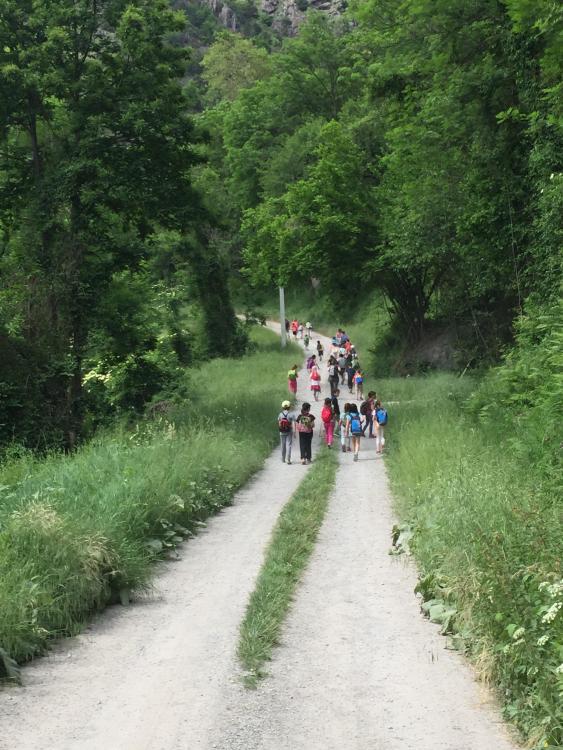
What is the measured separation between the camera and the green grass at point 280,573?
720cm

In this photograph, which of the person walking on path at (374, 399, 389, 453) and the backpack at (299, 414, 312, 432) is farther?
the person walking on path at (374, 399, 389, 453)

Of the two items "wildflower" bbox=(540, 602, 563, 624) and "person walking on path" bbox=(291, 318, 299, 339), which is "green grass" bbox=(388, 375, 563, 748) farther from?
"person walking on path" bbox=(291, 318, 299, 339)

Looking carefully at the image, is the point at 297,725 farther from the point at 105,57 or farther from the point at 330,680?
the point at 105,57

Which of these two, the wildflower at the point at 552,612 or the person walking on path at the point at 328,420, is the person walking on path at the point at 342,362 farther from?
the wildflower at the point at 552,612

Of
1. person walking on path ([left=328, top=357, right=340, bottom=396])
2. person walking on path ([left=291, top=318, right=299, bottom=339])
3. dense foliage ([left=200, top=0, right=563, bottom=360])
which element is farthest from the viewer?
person walking on path ([left=291, top=318, right=299, bottom=339])

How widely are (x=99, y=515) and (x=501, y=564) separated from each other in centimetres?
496

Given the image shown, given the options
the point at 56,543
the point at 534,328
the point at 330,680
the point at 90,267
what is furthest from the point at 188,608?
the point at 90,267

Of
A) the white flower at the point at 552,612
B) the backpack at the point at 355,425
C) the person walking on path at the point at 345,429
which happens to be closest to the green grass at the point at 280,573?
the white flower at the point at 552,612

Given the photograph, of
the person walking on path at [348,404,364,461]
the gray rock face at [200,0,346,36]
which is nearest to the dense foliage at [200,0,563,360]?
the person walking on path at [348,404,364,461]

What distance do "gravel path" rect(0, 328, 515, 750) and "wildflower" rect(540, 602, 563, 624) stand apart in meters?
0.80

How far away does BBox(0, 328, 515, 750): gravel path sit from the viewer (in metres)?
5.63

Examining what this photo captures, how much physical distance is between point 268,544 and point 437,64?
554 inches

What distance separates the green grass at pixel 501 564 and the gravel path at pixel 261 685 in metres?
0.30

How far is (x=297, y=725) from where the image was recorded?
19.0 ft
